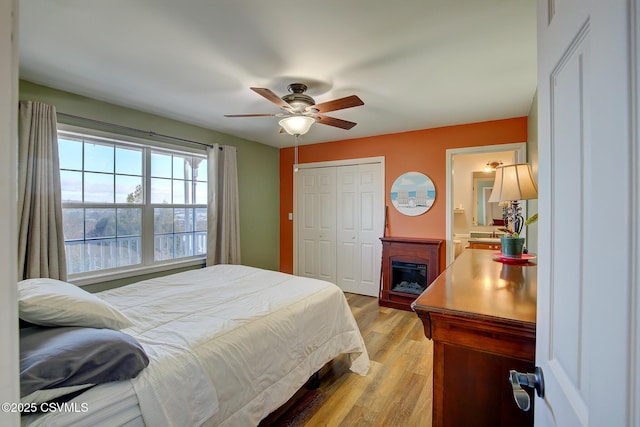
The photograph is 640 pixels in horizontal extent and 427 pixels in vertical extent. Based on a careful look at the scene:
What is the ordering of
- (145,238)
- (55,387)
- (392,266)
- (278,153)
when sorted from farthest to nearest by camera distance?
(278,153) < (392,266) < (145,238) < (55,387)

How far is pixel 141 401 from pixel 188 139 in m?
3.11

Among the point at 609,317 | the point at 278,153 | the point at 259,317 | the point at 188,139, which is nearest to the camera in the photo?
the point at 609,317

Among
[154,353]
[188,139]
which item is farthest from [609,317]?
[188,139]

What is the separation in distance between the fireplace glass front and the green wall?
6.80 ft

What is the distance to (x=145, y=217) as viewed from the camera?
3217mm

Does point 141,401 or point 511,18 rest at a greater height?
point 511,18

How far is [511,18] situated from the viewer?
1595 millimetres

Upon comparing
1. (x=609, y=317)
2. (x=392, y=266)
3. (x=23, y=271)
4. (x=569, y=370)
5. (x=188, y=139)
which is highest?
(x=188, y=139)

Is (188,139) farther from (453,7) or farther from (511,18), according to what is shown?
(511,18)

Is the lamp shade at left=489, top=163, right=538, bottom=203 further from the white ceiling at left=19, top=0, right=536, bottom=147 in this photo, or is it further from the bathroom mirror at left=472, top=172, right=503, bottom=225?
the bathroom mirror at left=472, top=172, right=503, bottom=225

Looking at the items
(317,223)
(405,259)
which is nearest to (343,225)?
(317,223)

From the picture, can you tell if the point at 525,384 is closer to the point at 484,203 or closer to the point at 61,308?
the point at 61,308

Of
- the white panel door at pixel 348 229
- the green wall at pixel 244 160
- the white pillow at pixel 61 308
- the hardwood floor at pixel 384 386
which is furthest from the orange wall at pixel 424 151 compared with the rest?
the white pillow at pixel 61 308

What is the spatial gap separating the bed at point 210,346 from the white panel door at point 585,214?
1.23 meters
